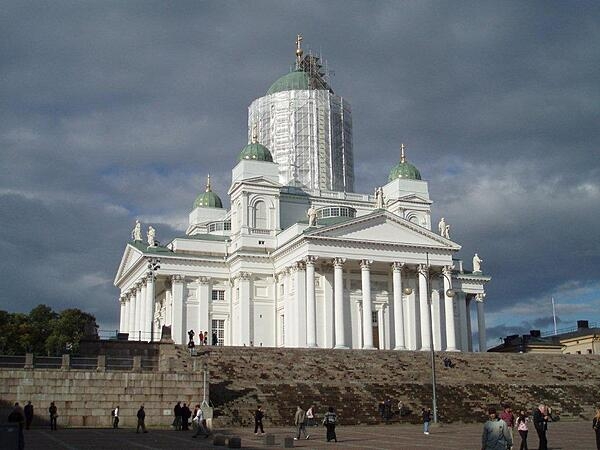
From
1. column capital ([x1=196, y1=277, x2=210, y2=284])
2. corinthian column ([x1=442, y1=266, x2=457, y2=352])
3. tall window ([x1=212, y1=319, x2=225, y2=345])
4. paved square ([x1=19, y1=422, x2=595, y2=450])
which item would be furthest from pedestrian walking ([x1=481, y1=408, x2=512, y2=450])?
column capital ([x1=196, y1=277, x2=210, y2=284])

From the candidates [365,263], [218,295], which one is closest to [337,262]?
[365,263]

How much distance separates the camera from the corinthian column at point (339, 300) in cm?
6272

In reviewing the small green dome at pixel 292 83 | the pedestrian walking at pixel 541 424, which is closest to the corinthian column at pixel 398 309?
the small green dome at pixel 292 83

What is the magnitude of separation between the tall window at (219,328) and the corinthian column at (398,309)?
15.2 metres

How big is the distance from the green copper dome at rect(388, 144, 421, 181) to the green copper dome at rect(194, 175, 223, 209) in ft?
61.5

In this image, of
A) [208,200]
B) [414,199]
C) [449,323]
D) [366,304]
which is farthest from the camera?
[208,200]

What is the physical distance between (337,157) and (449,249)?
1984cm

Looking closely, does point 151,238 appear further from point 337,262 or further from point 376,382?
point 376,382

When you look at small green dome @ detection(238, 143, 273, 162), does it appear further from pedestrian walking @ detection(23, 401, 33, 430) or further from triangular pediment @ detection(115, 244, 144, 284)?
pedestrian walking @ detection(23, 401, 33, 430)

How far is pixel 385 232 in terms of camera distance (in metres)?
66.8

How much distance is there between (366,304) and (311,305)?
483 cm

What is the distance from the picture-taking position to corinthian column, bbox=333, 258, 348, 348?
62719mm

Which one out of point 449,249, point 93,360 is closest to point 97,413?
point 93,360

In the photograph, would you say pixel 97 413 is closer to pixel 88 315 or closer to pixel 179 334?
pixel 179 334
